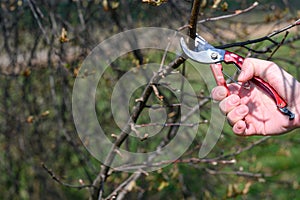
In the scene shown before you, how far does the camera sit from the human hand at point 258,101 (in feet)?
6.29

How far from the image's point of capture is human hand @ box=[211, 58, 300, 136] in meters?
1.92

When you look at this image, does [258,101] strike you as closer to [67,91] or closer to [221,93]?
[221,93]

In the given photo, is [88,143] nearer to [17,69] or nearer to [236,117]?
[17,69]

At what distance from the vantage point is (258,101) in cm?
205

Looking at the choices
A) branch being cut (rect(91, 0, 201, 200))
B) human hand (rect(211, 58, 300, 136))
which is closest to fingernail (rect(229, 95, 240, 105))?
human hand (rect(211, 58, 300, 136))

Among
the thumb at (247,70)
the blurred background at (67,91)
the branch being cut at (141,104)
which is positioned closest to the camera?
the branch being cut at (141,104)

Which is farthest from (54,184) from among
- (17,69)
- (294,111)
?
(294,111)

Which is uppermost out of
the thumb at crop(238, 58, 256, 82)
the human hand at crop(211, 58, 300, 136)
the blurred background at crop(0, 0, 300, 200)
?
the thumb at crop(238, 58, 256, 82)

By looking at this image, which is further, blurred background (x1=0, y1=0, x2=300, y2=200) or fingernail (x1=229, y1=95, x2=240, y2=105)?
blurred background (x1=0, y1=0, x2=300, y2=200)

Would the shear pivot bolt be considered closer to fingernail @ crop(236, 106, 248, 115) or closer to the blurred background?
fingernail @ crop(236, 106, 248, 115)

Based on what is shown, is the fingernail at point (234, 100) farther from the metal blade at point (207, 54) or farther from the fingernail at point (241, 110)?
the metal blade at point (207, 54)

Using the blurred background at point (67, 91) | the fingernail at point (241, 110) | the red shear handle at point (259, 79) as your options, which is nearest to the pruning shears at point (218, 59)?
the red shear handle at point (259, 79)

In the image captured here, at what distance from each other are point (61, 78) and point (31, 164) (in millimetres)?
851

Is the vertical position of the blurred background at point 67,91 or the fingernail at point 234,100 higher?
the fingernail at point 234,100
